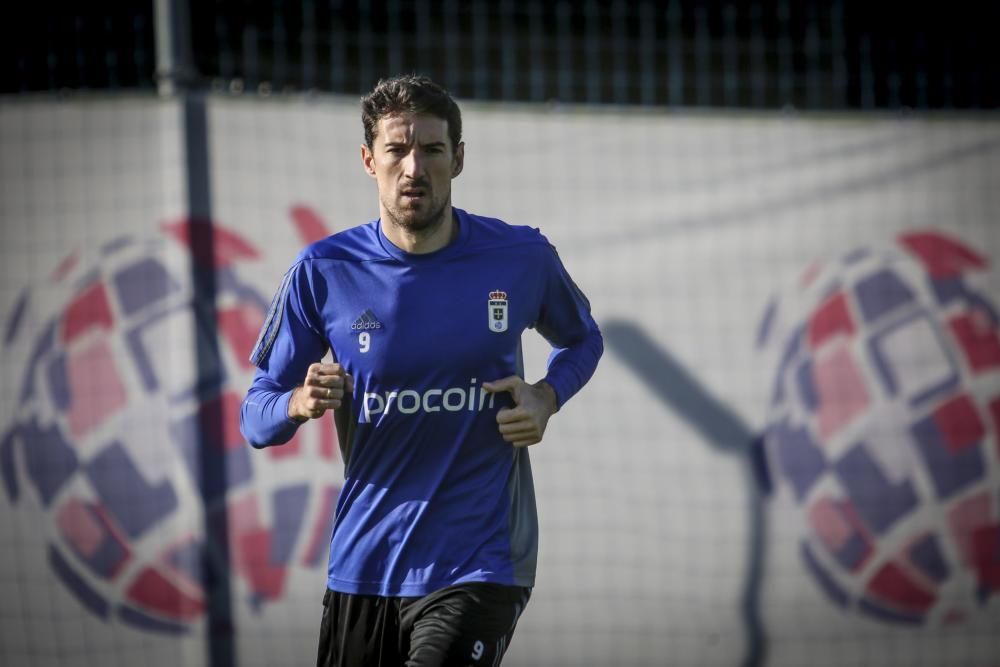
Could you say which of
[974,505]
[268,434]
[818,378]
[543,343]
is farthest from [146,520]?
[974,505]

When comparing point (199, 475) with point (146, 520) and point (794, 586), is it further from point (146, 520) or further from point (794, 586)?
point (794, 586)

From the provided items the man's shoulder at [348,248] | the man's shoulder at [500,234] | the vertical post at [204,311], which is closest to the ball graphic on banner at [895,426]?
the man's shoulder at [500,234]

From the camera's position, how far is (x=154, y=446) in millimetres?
5238

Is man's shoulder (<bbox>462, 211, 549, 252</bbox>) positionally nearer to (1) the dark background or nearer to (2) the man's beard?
(2) the man's beard

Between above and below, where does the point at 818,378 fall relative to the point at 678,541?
above

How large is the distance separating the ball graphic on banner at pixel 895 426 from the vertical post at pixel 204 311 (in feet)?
8.15

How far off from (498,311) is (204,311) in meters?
2.44

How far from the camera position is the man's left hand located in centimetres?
301

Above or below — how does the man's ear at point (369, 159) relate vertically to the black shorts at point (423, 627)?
above

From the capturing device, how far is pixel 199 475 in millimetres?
5219

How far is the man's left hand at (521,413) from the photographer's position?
301cm

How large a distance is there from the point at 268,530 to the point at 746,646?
2200 mm

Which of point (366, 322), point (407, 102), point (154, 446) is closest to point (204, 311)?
point (154, 446)

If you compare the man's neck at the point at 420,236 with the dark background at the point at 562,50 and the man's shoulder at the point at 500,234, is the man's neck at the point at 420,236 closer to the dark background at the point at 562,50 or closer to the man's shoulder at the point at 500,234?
the man's shoulder at the point at 500,234
